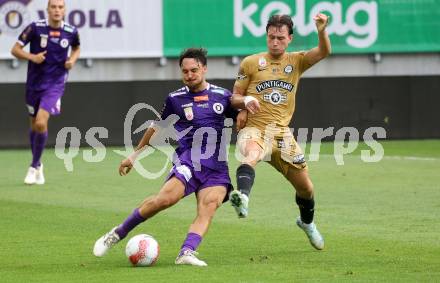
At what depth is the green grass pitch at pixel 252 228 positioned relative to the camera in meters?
9.27

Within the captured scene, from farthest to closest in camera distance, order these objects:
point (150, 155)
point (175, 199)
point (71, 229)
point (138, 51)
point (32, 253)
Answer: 1. point (138, 51)
2. point (150, 155)
3. point (71, 229)
4. point (32, 253)
5. point (175, 199)

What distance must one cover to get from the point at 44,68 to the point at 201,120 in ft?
24.2

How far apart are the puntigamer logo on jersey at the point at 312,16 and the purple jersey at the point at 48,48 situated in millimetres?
7908

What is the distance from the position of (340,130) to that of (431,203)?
10.4 meters

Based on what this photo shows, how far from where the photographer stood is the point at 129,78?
24.4 meters

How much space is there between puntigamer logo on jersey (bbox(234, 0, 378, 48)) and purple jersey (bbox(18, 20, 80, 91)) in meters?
7.91

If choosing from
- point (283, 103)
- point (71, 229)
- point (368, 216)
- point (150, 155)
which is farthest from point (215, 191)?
point (150, 155)

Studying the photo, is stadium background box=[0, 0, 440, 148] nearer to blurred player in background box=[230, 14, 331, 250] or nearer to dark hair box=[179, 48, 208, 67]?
blurred player in background box=[230, 14, 331, 250]

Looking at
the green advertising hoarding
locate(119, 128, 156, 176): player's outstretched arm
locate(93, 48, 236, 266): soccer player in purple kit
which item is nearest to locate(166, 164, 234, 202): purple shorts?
locate(93, 48, 236, 266): soccer player in purple kit

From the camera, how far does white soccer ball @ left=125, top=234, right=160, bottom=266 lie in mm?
9570

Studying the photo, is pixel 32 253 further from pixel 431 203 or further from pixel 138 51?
pixel 138 51

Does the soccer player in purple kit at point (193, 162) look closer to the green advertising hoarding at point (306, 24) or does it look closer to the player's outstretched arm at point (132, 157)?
the player's outstretched arm at point (132, 157)

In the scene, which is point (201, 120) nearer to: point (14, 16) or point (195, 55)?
point (195, 55)

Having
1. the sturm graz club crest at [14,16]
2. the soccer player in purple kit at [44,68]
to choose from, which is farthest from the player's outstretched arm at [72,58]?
→ the sturm graz club crest at [14,16]
